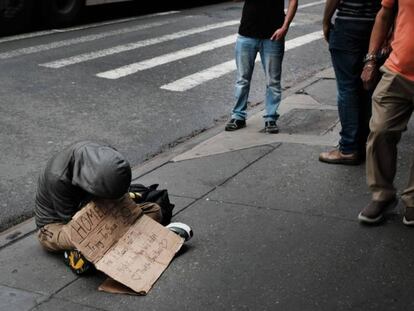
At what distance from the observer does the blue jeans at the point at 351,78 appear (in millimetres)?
5219

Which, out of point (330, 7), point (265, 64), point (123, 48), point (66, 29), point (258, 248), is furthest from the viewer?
point (66, 29)

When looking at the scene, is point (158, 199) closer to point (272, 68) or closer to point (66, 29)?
point (272, 68)

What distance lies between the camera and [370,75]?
4.83m

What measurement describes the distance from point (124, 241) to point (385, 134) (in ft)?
5.44

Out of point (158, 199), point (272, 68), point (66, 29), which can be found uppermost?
point (272, 68)

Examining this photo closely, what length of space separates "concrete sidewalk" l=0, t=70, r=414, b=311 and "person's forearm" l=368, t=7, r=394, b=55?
40.4 inches

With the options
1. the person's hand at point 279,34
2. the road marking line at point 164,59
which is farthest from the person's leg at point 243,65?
the road marking line at point 164,59

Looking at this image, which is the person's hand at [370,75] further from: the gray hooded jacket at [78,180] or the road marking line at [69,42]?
the road marking line at [69,42]

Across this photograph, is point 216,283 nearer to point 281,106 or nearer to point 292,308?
point 292,308

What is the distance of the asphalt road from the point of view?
6.53 meters

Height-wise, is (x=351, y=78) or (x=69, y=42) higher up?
(x=351, y=78)

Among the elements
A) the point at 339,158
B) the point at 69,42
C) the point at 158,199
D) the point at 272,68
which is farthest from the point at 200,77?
the point at 158,199

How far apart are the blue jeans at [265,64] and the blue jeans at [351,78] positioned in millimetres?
1135

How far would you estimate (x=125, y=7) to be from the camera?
16391mm
